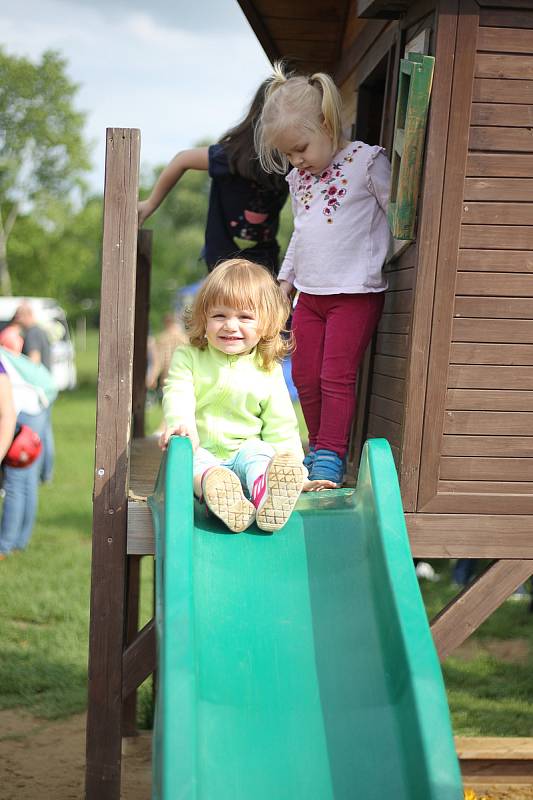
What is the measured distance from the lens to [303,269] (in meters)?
4.12

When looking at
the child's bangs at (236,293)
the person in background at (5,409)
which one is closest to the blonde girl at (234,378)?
the child's bangs at (236,293)

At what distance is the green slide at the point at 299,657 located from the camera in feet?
8.46

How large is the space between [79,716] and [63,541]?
4.01 meters

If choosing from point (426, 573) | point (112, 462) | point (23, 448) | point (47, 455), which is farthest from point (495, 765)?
point (47, 455)

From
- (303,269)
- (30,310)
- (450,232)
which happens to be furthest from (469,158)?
(30,310)

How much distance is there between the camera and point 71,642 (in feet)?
22.7

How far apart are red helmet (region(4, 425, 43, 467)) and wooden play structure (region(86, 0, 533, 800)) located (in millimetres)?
3927

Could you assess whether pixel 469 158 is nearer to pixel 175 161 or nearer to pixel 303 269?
pixel 303 269

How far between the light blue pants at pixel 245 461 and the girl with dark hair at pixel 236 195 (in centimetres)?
149

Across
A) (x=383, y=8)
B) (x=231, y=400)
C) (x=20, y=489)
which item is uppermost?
(x=383, y=8)

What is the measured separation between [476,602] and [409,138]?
1795 mm

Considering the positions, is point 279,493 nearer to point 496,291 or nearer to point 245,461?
point 245,461

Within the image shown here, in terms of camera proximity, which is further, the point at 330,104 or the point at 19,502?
the point at 19,502

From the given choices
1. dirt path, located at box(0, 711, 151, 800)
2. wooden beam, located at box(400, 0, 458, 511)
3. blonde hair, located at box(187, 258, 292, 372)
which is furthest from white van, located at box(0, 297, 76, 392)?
wooden beam, located at box(400, 0, 458, 511)
